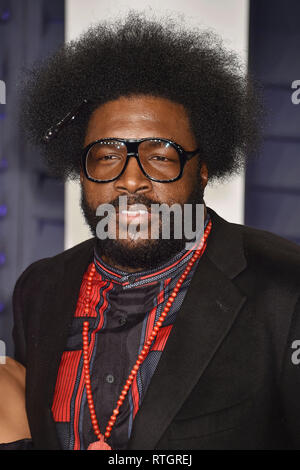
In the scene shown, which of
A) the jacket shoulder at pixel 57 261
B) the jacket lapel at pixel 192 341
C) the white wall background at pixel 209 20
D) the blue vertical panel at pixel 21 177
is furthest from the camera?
the blue vertical panel at pixel 21 177

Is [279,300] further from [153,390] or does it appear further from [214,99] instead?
[214,99]

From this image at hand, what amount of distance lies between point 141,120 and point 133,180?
19cm

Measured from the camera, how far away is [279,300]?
5.04 feet

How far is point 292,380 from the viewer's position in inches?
57.7

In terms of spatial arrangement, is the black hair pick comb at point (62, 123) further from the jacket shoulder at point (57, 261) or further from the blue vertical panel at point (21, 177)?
the blue vertical panel at point (21, 177)

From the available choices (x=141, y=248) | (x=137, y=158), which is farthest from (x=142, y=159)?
(x=141, y=248)

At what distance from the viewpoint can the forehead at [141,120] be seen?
166cm

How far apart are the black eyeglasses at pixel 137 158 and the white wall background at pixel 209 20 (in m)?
0.65

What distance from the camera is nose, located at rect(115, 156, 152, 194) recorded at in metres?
1.62

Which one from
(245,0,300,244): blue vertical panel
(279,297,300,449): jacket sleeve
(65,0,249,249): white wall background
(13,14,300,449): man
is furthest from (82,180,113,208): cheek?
(245,0,300,244): blue vertical panel

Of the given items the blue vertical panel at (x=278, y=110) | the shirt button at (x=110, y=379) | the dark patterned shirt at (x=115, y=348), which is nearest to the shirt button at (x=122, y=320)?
the dark patterned shirt at (x=115, y=348)

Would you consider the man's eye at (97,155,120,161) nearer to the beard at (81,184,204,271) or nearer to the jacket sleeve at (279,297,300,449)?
the beard at (81,184,204,271)
